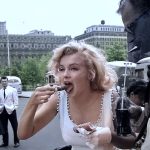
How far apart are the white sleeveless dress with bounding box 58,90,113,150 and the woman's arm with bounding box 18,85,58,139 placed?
49 mm

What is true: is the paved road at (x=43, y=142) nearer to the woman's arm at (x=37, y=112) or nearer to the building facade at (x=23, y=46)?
the woman's arm at (x=37, y=112)

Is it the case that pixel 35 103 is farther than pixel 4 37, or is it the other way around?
pixel 4 37

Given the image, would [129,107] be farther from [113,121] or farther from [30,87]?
[30,87]

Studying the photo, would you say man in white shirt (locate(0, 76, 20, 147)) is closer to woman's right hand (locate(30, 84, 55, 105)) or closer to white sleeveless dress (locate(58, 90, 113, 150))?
white sleeveless dress (locate(58, 90, 113, 150))

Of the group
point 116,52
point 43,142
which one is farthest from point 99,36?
point 43,142

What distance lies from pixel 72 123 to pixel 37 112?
0.72 feet

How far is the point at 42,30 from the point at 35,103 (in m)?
118

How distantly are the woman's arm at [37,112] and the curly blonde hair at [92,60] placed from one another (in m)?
0.22

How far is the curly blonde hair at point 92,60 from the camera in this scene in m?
2.42

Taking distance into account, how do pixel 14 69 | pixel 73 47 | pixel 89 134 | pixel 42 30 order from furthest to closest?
pixel 42 30 < pixel 14 69 < pixel 73 47 < pixel 89 134

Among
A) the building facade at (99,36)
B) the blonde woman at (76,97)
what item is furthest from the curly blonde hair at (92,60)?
the building facade at (99,36)

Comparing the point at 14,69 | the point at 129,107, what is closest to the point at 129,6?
the point at 129,107

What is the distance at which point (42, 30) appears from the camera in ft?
392

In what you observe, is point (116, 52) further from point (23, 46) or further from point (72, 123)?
point (23, 46)
